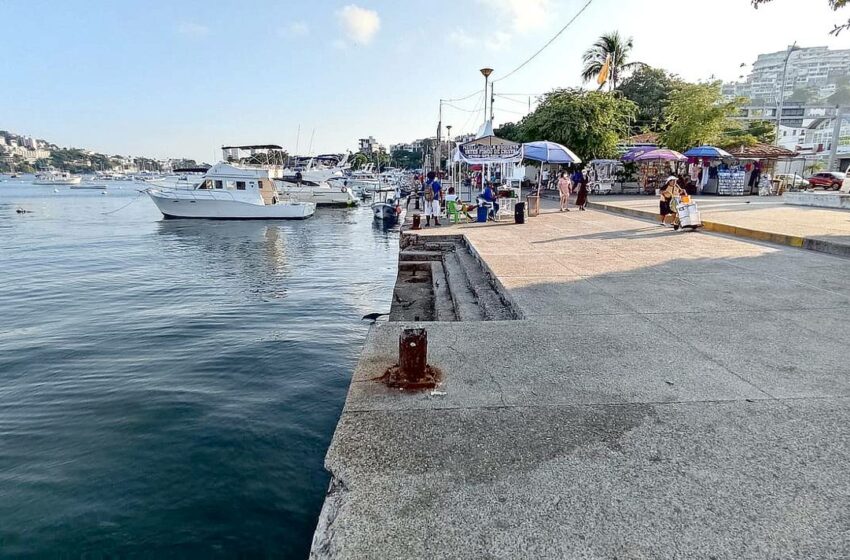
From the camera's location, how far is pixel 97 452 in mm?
5059

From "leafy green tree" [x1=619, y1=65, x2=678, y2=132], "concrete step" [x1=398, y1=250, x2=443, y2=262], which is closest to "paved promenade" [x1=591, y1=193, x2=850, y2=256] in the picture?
"concrete step" [x1=398, y1=250, x2=443, y2=262]

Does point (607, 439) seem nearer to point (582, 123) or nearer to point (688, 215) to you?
point (688, 215)

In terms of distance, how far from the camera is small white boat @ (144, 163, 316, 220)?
31797mm

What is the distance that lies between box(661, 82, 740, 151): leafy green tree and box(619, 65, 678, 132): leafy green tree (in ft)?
58.8

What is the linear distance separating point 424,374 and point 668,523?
6.60ft

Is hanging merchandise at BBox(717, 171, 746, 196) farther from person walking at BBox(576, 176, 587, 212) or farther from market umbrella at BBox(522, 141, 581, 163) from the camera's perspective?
market umbrella at BBox(522, 141, 581, 163)

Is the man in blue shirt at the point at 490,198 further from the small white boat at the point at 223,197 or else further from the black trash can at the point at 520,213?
the small white boat at the point at 223,197

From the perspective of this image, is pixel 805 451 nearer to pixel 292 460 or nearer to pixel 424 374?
pixel 424 374

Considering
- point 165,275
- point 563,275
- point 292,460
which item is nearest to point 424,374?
point 292,460

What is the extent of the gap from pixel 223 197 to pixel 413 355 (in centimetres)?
3158

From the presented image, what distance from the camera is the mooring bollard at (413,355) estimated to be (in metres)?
3.82

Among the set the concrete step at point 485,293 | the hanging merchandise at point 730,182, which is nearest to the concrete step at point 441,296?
the concrete step at point 485,293

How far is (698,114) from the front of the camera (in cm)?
2797

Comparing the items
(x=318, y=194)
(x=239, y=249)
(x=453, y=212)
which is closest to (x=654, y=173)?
(x=453, y=212)
